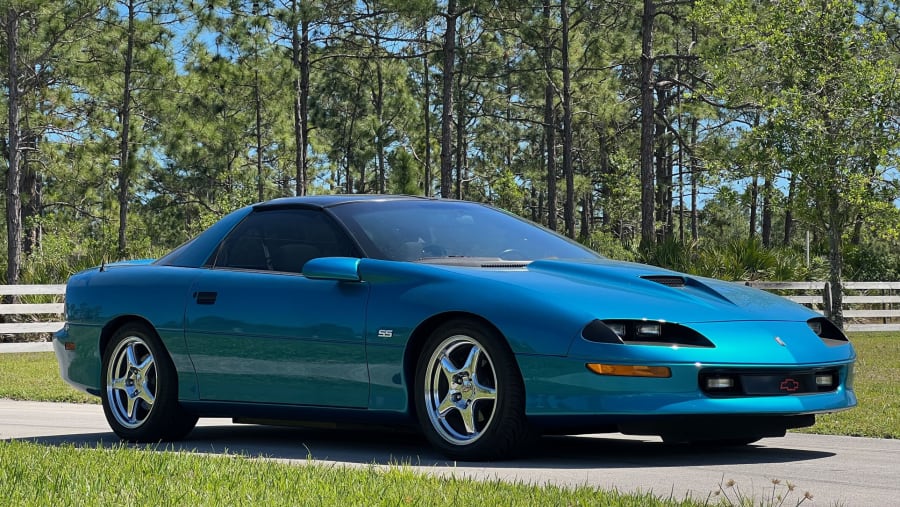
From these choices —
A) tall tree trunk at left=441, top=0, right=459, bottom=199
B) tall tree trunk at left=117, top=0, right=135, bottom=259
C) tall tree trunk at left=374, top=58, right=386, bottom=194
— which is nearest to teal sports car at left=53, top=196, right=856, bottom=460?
tall tree trunk at left=441, top=0, right=459, bottom=199

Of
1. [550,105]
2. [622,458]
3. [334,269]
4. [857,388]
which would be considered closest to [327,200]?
[334,269]

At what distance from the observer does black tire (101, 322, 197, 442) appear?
309 inches

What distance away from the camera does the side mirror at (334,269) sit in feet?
22.4

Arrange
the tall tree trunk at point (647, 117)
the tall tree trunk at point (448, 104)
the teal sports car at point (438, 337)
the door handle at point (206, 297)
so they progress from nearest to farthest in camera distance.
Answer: the teal sports car at point (438, 337) → the door handle at point (206, 297) → the tall tree trunk at point (647, 117) → the tall tree trunk at point (448, 104)

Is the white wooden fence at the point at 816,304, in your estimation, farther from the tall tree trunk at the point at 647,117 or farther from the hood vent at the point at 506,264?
the hood vent at the point at 506,264

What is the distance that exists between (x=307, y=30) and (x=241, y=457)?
35.1 m

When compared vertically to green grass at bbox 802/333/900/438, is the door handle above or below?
above

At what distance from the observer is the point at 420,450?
7105mm

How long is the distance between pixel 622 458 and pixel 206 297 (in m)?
2.70

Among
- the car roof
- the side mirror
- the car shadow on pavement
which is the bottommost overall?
the car shadow on pavement

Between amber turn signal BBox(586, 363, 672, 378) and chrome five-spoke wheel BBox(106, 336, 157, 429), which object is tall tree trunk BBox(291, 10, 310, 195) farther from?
amber turn signal BBox(586, 363, 672, 378)

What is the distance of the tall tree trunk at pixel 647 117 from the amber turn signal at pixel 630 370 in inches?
877

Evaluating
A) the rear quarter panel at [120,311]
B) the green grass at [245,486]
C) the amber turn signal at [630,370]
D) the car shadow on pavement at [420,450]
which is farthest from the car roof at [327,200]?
the amber turn signal at [630,370]

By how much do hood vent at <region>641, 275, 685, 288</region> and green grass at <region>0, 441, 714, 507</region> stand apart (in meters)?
1.76
